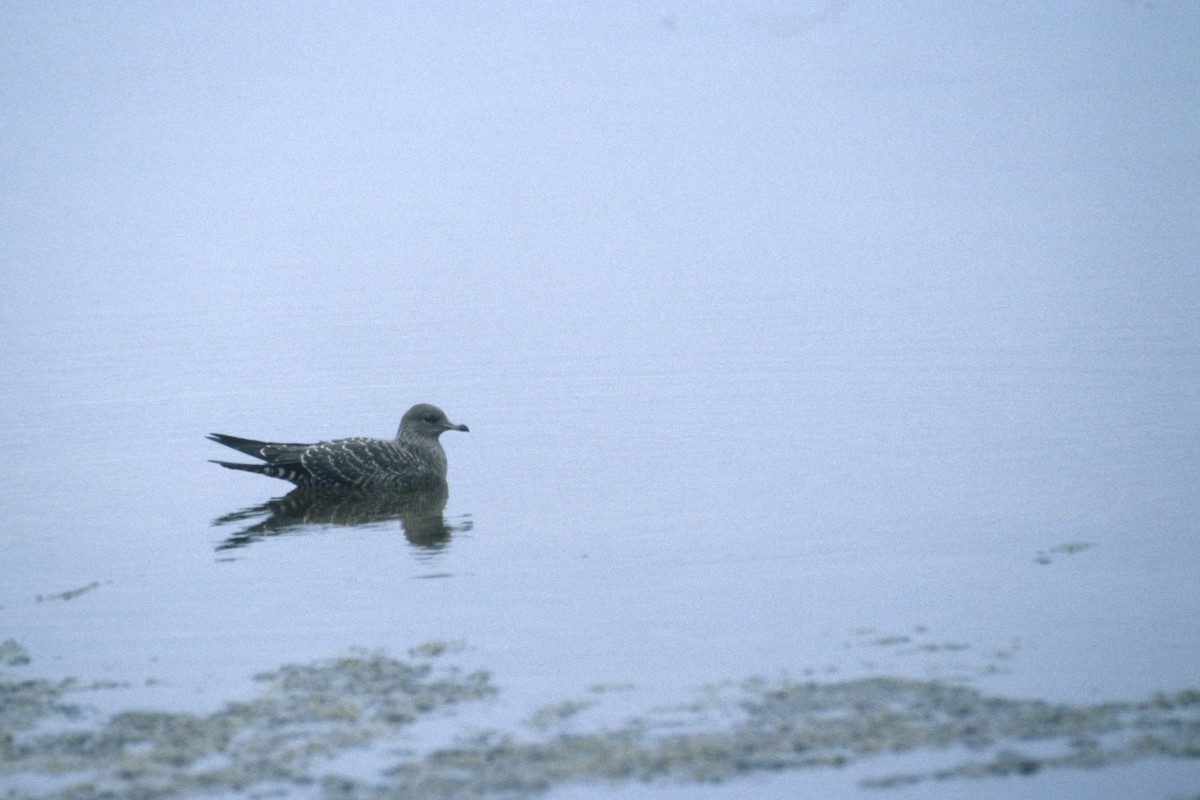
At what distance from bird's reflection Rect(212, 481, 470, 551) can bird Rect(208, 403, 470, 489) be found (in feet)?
0.26

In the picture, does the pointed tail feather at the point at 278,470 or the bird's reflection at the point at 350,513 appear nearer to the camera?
the bird's reflection at the point at 350,513

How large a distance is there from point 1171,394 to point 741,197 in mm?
30056

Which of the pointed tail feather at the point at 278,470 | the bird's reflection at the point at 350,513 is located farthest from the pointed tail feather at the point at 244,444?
the bird's reflection at the point at 350,513

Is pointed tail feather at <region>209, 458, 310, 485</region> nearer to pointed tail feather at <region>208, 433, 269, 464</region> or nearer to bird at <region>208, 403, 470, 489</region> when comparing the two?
bird at <region>208, 403, 470, 489</region>

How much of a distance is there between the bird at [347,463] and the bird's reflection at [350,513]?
0.08 meters

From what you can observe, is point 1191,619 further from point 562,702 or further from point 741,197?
point 741,197

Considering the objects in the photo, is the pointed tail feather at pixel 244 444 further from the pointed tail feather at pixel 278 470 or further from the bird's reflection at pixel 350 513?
the bird's reflection at pixel 350 513

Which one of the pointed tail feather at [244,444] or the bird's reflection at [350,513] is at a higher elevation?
the pointed tail feather at [244,444]

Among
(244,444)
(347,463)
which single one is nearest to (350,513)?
(347,463)

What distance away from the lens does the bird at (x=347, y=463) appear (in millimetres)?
13070

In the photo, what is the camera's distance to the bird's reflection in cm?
1149

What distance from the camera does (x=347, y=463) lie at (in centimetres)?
1309

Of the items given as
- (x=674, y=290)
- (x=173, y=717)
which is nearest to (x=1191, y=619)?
(x=173, y=717)

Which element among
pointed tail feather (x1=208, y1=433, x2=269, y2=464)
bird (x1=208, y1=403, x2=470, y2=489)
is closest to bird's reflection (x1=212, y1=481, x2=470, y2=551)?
bird (x1=208, y1=403, x2=470, y2=489)
